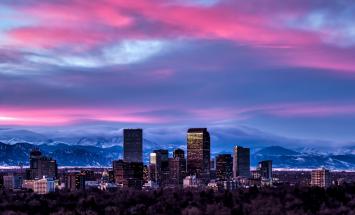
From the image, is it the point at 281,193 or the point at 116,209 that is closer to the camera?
the point at 116,209

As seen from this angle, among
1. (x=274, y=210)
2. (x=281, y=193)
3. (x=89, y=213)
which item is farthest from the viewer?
(x=281, y=193)

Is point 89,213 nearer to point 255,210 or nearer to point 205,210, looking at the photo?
point 205,210

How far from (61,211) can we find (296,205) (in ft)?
199

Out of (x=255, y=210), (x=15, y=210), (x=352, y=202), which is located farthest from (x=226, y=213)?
(x=15, y=210)

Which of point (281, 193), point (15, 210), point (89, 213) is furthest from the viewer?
point (281, 193)

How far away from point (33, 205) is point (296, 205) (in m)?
76.0

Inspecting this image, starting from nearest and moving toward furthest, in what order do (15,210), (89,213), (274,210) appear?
(274,210) → (89,213) → (15,210)

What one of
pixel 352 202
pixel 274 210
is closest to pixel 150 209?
pixel 274 210

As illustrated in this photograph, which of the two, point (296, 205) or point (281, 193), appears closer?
point (296, 205)

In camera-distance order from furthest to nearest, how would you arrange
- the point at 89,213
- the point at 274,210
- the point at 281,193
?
the point at 281,193 → the point at 89,213 → the point at 274,210

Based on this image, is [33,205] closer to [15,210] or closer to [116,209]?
[15,210]

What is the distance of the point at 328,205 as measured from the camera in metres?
168

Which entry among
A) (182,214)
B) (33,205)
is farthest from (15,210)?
(182,214)

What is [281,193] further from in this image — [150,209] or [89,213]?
[89,213]
